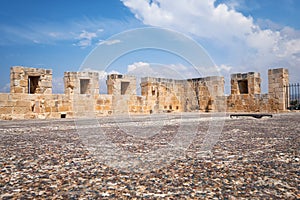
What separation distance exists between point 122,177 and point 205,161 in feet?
2.70

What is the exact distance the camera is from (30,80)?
11.5 meters

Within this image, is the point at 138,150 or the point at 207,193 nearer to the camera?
the point at 207,193

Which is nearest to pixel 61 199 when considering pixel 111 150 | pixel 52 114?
pixel 111 150

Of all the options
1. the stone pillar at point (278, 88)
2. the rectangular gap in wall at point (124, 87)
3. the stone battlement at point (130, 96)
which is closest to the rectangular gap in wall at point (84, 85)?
the stone battlement at point (130, 96)

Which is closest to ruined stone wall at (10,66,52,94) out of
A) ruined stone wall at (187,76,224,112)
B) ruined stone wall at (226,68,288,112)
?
ruined stone wall at (187,76,224,112)

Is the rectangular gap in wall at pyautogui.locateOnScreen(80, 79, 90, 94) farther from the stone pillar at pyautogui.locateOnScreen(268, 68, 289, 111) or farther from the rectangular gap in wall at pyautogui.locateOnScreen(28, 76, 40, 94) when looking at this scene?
the stone pillar at pyautogui.locateOnScreen(268, 68, 289, 111)

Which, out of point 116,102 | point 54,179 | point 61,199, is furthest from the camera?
point 116,102

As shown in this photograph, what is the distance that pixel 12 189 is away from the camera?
5.27ft

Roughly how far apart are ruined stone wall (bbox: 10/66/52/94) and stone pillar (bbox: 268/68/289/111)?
424 inches

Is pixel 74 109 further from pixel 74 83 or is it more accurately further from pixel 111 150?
pixel 111 150

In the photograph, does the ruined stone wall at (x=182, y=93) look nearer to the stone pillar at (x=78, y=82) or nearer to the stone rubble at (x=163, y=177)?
the stone pillar at (x=78, y=82)

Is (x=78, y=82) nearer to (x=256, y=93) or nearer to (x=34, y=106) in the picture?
(x=34, y=106)

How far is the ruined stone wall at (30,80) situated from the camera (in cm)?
1016

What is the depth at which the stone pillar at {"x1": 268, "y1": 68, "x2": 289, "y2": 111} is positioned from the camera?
13.1 meters
